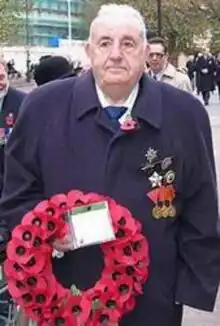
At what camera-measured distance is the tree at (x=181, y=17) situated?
53.5 m

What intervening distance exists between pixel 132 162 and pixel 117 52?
1.26 feet

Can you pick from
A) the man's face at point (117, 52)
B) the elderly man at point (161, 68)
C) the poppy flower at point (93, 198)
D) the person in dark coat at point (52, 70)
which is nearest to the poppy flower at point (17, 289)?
the poppy flower at point (93, 198)

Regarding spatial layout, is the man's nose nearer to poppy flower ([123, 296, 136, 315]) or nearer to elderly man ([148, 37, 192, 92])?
poppy flower ([123, 296, 136, 315])

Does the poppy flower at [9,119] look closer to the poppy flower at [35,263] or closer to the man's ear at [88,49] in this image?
the man's ear at [88,49]

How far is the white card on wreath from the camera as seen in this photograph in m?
3.02

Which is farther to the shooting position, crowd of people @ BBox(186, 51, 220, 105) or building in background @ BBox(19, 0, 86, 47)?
building in background @ BBox(19, 0, 86, 47)

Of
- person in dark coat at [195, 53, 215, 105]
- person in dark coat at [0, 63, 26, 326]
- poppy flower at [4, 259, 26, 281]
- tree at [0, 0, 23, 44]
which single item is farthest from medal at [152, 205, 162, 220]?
tree at [0, 0, 23, 44]

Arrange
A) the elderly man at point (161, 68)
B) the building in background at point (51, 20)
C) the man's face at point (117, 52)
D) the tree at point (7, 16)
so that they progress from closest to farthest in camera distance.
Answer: the man's face at point (117, 52) → the elderly man at point (161, 68) → the tree at point (7, 16) → the building in background at point (51, 20)

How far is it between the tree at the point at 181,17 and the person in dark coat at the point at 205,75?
19374 millimetres

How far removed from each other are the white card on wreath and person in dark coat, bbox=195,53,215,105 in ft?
82.3

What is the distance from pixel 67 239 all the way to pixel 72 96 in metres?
0.54

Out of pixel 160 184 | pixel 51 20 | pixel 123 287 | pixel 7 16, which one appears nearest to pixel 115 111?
pixel 160 184

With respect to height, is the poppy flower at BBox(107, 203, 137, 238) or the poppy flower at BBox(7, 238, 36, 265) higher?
the poppy flower at BBox(107, 203, 137, 238)

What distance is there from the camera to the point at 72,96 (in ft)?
10.8
